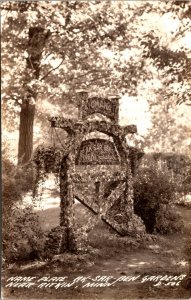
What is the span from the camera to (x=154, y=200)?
965cm

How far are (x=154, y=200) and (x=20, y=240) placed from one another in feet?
12.9

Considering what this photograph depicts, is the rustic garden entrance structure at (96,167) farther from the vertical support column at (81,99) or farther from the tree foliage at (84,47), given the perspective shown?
the tree foliage at (84,47)

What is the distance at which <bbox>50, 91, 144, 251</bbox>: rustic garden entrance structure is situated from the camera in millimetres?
7492

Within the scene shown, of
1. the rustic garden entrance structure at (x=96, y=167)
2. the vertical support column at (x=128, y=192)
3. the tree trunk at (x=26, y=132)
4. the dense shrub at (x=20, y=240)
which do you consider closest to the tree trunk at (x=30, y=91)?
the tree trunk at (x=26, y=132)

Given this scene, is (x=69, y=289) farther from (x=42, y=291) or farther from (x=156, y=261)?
(x=156, y=261)

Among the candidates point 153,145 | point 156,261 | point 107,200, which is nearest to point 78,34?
point 107,200

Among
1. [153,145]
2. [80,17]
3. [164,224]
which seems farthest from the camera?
[153,145]

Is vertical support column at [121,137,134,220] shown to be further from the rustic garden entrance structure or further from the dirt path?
the dirt path

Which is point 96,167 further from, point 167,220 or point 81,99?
point 167,220

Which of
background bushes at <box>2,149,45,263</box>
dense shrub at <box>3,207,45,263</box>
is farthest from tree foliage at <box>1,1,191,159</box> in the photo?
dense shrub at <box>3,207,45,263</box>

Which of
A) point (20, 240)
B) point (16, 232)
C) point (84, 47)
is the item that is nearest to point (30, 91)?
point (84, 47)

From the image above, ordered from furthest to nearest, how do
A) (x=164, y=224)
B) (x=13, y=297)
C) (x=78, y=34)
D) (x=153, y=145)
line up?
(x=153, y=145), (x=78, y=34), (x=164, y=224), (x=13, y=297)

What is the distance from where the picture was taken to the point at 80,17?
42.4 feet

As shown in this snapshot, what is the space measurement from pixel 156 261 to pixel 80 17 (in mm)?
8964
